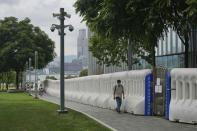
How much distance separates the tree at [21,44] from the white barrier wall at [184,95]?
229 ft

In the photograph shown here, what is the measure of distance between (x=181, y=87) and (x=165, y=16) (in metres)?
6.05

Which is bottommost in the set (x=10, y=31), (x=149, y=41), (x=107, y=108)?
(x=107, y=108)

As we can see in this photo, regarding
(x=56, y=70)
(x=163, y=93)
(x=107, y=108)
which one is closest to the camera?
(x=163, y=93)

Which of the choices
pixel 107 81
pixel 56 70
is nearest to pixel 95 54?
pixel 107 81

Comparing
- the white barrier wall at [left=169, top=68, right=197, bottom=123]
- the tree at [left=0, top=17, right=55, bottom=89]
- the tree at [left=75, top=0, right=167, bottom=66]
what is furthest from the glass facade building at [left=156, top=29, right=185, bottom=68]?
the tree at [left=0, top=17, right=55, bottom=89]

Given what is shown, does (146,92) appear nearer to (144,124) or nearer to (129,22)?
(129,22)

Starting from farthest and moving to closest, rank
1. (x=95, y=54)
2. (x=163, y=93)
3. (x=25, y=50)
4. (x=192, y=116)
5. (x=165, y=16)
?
(x=25, y=50), (x=95, y=54), (x=165, y=16), (x=163, y=93), (x=192, y=116)

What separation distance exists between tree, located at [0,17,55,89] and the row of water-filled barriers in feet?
168

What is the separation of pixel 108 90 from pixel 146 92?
25.1ft

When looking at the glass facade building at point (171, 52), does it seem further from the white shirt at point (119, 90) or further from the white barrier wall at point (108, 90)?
the white shirt at point (119, 90)

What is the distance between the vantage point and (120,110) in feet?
97.5

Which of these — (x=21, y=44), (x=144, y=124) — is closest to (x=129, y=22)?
(x=144, y=124)

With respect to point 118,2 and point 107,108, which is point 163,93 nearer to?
point 118,2

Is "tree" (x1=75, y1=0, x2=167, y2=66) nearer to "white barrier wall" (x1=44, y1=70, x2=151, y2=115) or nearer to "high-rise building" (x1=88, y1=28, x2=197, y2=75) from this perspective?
"white barrier wall" (x1=44, y1=70, x2=151, y2=115)
